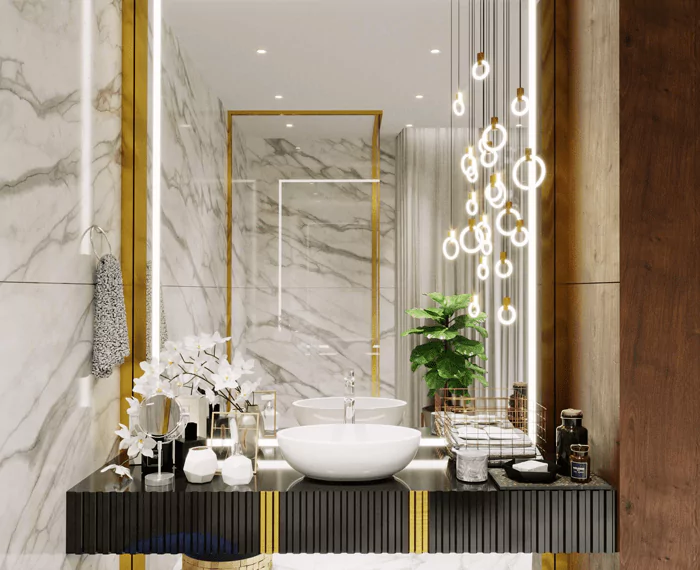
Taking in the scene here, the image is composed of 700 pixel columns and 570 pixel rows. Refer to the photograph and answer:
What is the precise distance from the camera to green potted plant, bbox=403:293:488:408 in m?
2.35

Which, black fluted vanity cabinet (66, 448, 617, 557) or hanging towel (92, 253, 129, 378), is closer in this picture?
black fluted vanity cabinet (66, 448, 617, 557)

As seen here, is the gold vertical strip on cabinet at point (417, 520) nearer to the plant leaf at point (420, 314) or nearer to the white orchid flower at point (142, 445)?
the plant leaf at point (420, 314)

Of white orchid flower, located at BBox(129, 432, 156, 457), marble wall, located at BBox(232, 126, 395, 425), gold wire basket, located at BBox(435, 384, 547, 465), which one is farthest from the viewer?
marble wall, located at BBox(232, 126, 395, 425)

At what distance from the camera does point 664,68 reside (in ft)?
5.77

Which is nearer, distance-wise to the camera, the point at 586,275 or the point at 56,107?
the point at 56,107

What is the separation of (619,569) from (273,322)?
1.40 metres

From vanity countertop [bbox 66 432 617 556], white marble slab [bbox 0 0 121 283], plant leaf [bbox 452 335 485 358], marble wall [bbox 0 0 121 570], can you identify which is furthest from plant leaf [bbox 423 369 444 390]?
white marble slab [bbox 0 0 121 283]

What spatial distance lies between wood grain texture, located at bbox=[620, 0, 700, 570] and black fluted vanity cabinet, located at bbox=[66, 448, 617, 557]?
0.18 m

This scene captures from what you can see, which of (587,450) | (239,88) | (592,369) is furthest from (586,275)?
(239,88)

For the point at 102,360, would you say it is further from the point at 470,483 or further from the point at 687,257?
the point at 687,257

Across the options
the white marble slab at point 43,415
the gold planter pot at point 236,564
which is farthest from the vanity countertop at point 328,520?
the gold planter pot at point 236,564

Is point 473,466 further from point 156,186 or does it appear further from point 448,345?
point 156,186

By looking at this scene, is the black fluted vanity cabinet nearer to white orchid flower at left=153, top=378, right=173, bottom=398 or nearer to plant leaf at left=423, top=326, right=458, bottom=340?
white orchid flower at left=153, top=378, right=173, bottom=398

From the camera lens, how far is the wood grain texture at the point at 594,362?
1803 millimetres
